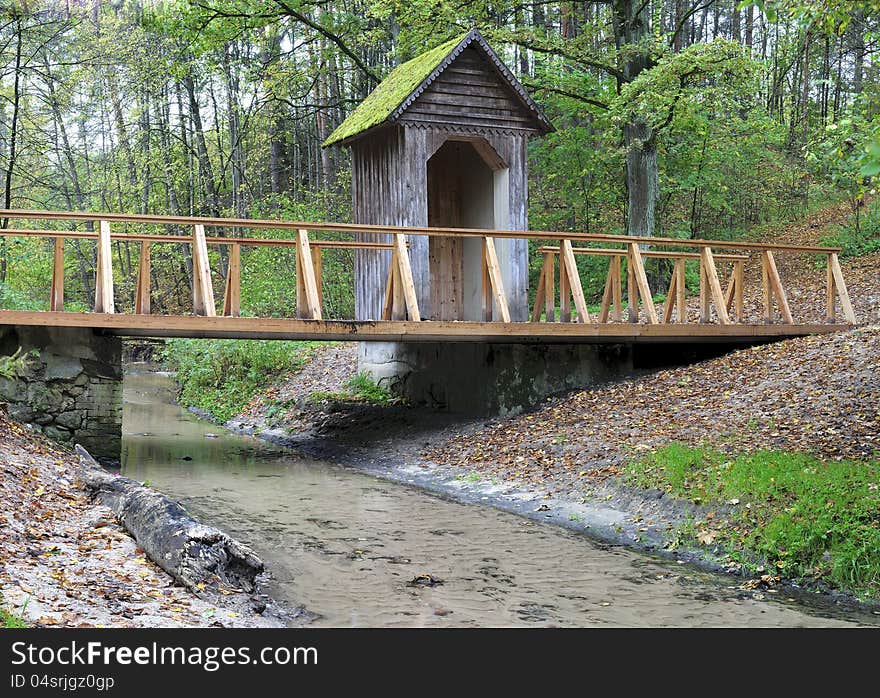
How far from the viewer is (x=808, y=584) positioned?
660cm

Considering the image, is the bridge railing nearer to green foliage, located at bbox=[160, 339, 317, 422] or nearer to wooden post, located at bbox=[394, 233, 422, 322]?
wooden post, located at bbox=[394, 233, 422, 322]

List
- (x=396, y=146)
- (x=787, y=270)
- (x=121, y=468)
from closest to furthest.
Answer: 1. (x=121, y=468)
2. (x=396, y=146)
3. (x=787, y=270)

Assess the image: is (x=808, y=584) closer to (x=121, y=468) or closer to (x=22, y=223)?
(x=121, y=468)

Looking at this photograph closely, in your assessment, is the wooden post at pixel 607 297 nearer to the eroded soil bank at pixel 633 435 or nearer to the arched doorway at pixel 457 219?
the eroded soil bank at pixel 633 435

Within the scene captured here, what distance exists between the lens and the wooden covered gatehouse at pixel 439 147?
13.1m

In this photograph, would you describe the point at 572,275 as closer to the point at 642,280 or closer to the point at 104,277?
the point at 642,280

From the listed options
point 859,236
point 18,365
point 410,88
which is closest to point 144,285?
point 18,365

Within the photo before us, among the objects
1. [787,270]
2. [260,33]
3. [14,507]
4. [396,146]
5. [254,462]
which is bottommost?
[254,462]

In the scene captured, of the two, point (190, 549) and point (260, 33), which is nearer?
point (190, 549)

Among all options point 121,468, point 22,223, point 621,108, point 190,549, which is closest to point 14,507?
point 190,549

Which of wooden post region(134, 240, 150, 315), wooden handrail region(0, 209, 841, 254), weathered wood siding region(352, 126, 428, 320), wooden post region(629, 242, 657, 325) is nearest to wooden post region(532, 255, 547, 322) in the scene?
wooden handrail region(0, 209, 841, 254)

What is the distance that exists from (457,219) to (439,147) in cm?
209

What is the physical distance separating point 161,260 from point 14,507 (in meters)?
22.6
